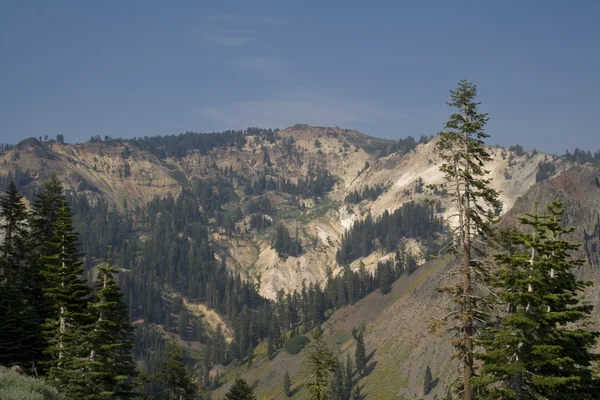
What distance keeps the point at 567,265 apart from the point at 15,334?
41.0 metres

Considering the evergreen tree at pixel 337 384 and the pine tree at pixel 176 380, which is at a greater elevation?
the pine tree at pixel 176 380

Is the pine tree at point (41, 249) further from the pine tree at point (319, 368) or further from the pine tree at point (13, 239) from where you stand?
the pine tree at point (319, 368)

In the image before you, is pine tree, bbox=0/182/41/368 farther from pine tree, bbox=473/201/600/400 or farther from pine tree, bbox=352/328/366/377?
pine tree, bbox=352/328/366/377

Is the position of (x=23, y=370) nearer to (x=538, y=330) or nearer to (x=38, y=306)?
(x=38, y=306)

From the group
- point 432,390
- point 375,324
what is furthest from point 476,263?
point 375,324

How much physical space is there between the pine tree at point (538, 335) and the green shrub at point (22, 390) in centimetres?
2115

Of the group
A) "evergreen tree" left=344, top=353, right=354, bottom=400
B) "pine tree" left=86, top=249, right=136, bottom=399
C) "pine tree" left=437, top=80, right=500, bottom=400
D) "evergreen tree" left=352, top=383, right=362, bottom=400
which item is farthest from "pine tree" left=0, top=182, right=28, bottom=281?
"evergreen tree" left=344, top=353, right=354, bottom=400

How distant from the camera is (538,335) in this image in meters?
31.8

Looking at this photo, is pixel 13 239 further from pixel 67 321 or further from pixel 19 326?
pixel 67 321

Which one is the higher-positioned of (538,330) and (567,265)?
(567,265)

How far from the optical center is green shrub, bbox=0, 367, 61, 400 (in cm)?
2597

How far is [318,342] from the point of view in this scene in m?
59.2

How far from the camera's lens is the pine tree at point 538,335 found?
30891mm

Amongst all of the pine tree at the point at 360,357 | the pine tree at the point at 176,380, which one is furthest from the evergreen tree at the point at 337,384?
the pine tree at the point at 176,380
